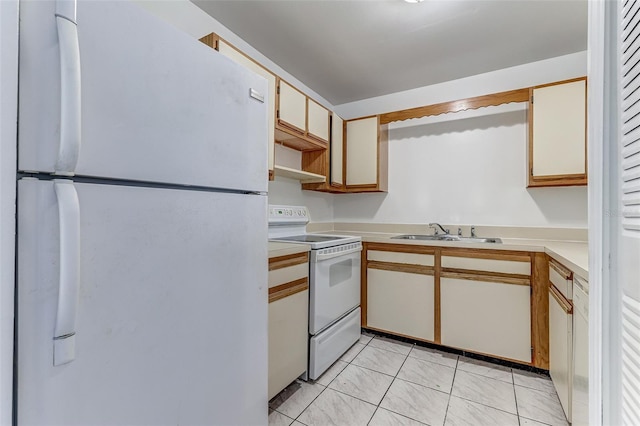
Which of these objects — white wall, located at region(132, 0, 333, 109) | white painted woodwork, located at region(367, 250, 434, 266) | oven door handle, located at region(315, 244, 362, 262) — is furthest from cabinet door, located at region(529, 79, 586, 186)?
white wall, located at region(132, 0, 333, 109)

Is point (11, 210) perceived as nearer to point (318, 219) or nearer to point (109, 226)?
point (109, 226)

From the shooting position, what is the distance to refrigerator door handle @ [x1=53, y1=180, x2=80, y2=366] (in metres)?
0.59

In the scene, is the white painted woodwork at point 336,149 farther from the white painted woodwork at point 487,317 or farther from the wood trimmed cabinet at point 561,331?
the wood trimmed cabinet at point 561,331

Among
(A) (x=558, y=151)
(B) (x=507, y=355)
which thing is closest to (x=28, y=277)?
(B) (x=507, y=355)

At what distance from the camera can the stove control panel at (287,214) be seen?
2307 millimetres

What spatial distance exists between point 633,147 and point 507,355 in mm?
1919

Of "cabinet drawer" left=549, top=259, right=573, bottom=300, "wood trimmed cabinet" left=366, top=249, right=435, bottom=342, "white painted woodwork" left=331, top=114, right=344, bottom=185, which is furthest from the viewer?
"white painted woodwork" left=331, top=114, right=344, bottom=185

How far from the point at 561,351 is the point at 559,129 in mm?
1539

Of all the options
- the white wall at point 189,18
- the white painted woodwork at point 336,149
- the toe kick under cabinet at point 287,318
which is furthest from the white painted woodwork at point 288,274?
Result: the white wall at point 189,18

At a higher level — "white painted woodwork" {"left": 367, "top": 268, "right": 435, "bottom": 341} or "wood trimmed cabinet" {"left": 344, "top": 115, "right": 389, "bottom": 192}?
"wood trimmed cabinet" {"left": 344, "top": 115, "right": 389, "bottom": 192}

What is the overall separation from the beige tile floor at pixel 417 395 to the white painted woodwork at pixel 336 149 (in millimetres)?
1622

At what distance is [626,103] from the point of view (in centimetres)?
65

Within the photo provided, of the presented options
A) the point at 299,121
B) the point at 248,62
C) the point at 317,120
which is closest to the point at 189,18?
the point at 248,62

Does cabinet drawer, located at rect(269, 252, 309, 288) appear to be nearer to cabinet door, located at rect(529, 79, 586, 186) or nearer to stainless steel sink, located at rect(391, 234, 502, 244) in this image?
stainless steel sink, located at rect(391, 234, 502, 244)
